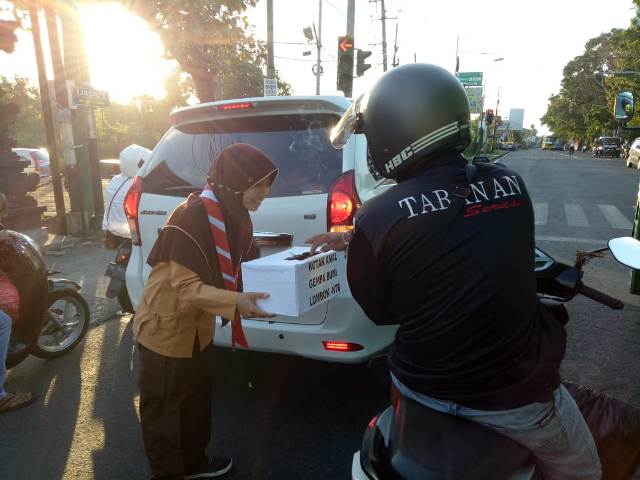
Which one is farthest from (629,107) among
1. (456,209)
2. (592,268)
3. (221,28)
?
(221,28)

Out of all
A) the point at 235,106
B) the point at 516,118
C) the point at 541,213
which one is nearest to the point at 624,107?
the point at 235,106

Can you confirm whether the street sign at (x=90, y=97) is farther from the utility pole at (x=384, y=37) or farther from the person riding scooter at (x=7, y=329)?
the utility pole at (x=384, y=37)

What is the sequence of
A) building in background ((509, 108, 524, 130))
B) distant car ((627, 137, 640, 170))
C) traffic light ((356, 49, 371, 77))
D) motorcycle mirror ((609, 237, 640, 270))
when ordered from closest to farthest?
motorcycle mirror ((609, 237, 640, 270)) → traffic light ((356, 49, 371, 77)) → distant car ((627, 137, 640, 170)) → building in background ((509, 108, 524, 130))

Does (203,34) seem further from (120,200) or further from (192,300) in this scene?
(192,300)

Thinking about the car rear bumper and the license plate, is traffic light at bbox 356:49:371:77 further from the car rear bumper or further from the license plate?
the car rear bumper

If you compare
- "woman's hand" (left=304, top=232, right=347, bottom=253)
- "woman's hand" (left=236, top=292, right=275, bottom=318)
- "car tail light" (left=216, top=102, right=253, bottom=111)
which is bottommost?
"woman's hand" (left=236, top=292, right=275, bottom=318)

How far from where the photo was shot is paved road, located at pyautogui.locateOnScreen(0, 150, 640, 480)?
9.06 ft

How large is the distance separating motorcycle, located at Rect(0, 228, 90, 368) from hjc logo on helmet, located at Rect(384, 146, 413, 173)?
3.14 meters

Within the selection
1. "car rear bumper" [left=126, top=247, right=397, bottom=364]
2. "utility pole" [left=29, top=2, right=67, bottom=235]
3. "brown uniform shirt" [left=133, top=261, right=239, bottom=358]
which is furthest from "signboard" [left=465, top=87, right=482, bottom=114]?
"brown uniform shirt" [left=133, top=261, right=239, bottom=358]

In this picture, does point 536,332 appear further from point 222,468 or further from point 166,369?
point 222,468

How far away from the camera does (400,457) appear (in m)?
1.27

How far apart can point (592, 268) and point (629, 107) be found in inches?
104

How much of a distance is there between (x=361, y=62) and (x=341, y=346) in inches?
455

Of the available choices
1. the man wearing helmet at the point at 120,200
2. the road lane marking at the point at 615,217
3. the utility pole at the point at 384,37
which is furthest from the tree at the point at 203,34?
the utility pole at the point at 384,37
